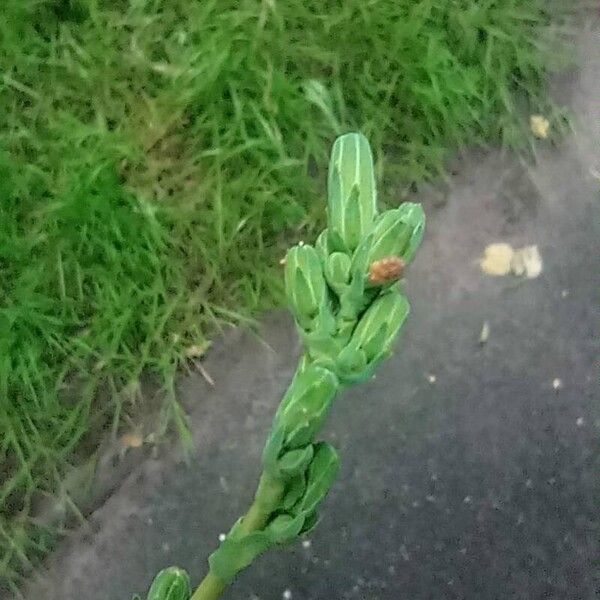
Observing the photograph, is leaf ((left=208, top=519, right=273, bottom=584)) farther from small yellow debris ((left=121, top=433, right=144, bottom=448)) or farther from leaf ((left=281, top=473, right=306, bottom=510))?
small yellow debris ((left=121, top=433, right=144, bottom=448))

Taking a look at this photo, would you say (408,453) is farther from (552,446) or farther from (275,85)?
(275,85)

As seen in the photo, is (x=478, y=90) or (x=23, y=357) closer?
(x=23, y=357)

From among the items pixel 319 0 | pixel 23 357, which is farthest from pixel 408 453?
pixel 319 0

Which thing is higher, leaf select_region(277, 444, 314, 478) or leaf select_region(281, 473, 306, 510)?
leaf select_region(277, 444, 314, 478)

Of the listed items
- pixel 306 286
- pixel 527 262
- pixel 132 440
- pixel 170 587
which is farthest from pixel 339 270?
pixel 527 262

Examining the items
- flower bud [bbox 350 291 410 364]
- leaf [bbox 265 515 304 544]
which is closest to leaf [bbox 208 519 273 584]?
leaf [bbox 265 515 304 544]

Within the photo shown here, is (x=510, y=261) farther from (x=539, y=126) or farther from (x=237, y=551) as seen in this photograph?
(x=237, y=551)
